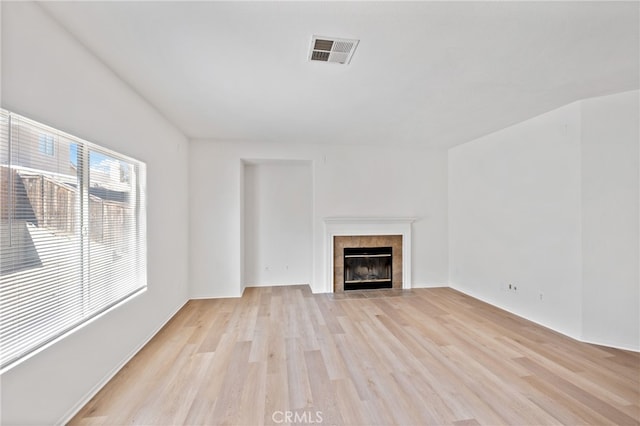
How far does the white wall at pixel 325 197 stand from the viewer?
4.46 metres

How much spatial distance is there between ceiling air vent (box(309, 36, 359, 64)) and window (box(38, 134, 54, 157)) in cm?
190

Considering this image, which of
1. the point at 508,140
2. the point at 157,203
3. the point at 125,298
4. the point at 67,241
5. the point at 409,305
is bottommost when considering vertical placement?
the point at 409,305

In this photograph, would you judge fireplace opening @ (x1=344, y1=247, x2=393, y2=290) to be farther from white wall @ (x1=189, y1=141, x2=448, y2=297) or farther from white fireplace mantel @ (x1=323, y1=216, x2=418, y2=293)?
white wall @ (x1=189, y1=141, x2=448, y2=297)

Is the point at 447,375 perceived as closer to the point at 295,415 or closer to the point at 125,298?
the point at 295,415

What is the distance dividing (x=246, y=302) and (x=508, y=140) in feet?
15.6

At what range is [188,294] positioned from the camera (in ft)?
14.4

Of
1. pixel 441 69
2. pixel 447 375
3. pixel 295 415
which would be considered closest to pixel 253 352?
pixel 295 415

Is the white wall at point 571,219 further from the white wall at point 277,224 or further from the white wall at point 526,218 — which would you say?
the white wall at point 277,224

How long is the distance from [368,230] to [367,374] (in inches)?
113

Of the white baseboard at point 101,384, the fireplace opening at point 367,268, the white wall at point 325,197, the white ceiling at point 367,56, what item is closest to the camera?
the white ceiling at point 367,56

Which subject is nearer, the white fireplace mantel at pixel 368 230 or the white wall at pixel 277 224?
the white fireplace mantel at pixel 368 230

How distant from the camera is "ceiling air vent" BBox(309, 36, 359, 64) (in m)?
1.89

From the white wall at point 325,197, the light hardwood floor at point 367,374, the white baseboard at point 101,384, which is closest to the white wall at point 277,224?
the white wall at point 325,197

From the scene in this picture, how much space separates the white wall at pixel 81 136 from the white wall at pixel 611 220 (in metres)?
4.85
